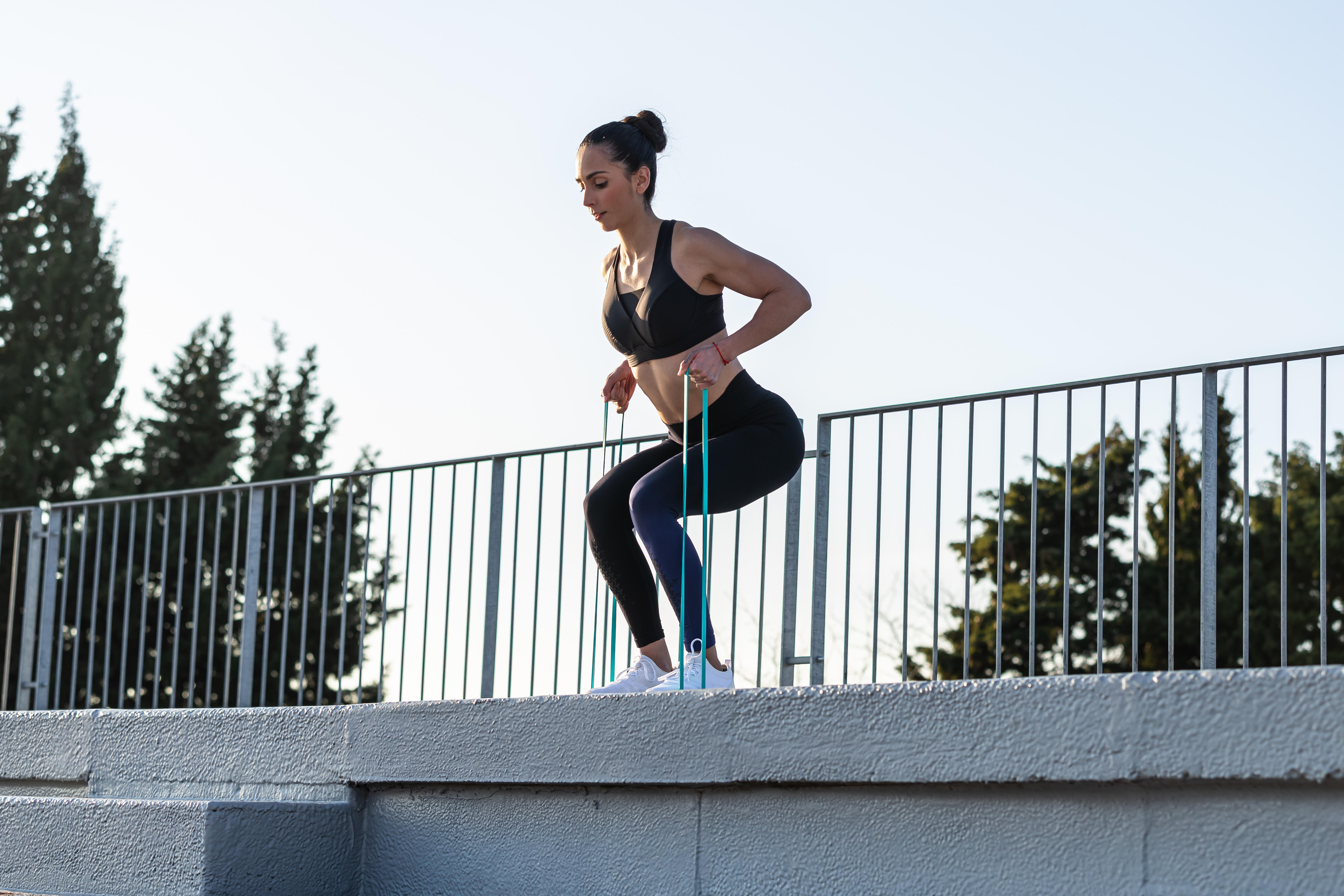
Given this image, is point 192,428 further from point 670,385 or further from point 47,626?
point 670,385

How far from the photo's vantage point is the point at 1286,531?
13.5 feet

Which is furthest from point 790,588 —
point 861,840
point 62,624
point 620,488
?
point 62,624

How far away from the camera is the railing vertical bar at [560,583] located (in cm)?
518

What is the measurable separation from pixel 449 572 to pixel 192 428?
22.0m

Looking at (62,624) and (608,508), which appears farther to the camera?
(62,624)

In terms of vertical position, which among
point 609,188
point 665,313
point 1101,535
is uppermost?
point 609,188

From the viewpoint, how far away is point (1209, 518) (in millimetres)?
3838

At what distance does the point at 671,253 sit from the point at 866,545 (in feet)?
4.99

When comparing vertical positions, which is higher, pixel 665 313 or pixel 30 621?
pixel 665 313

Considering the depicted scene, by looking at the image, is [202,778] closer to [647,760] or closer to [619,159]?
[647,760]

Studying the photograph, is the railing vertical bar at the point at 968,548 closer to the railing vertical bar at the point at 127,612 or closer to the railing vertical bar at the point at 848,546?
the railing vertical bar at the point at 848,546

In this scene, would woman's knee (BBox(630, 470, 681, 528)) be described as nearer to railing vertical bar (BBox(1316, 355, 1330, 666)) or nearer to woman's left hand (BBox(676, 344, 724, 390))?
woman's left hand (BBox(676, 344, 724, 390))

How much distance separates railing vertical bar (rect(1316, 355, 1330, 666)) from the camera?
11.1 ft

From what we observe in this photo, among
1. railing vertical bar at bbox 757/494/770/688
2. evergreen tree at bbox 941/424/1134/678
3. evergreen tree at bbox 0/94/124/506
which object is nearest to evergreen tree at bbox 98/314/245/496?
evergreen tree at bbox 0/94/124/506
